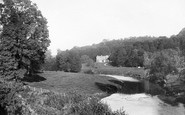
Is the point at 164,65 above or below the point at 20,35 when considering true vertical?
below

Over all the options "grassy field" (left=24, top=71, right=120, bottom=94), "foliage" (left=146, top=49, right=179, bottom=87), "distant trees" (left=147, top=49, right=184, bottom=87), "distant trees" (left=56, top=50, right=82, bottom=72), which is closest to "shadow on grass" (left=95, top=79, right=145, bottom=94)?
"grassy field" (left=24, top=71, right=120, bottom=94)

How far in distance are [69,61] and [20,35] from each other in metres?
51.3

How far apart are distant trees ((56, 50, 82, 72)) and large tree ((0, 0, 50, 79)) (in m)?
45.4

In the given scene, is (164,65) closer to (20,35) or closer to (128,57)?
(20,35)

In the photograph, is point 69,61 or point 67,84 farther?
point 69,61

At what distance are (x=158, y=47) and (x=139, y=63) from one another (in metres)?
30.0

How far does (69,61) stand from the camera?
269ft

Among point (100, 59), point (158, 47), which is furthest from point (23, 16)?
point (100, 59)

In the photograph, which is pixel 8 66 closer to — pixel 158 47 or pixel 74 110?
pixel 74 110

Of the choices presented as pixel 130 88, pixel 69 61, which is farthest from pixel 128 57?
pixel 130 88

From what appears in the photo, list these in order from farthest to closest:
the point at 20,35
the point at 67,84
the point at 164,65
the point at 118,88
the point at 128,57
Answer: the point at 128,57 → the point at 164,65 → the point at 118,88 → the point at 67,84 → the point at 20,35

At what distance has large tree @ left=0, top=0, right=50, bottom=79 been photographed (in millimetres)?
29953

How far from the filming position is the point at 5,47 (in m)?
30.0

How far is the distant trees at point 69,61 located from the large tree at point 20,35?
149ft
